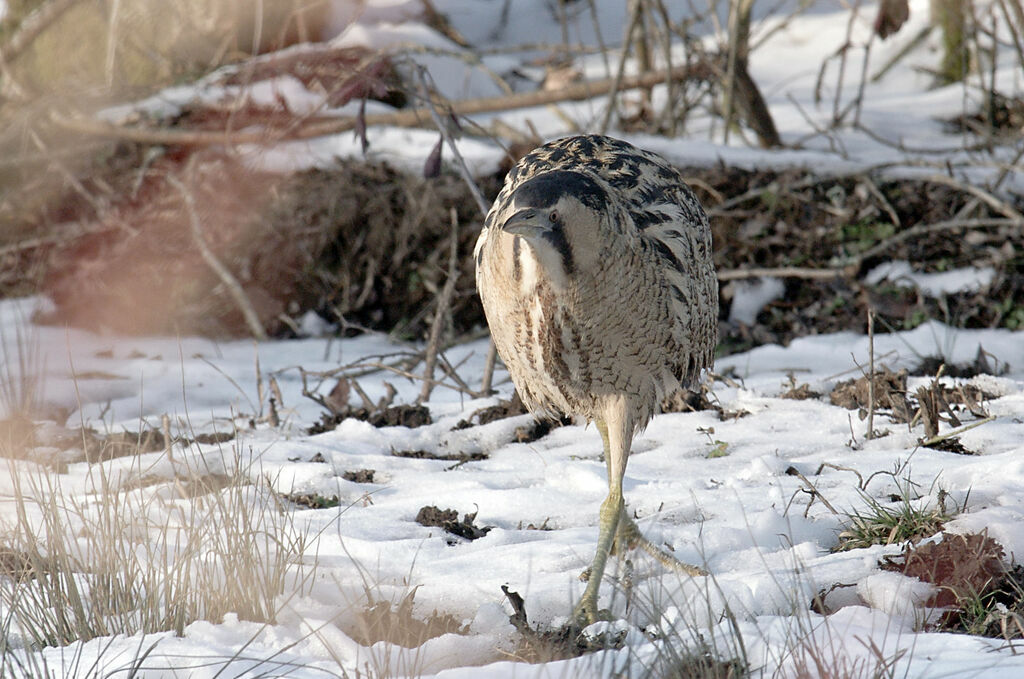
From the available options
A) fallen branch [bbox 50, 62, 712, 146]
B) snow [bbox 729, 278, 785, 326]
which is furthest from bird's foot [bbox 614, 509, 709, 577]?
fallen branch [bbox 50, 62, 712, 146]

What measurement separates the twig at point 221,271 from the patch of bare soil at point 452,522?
3.06m

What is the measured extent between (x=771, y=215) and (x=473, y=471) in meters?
3.01

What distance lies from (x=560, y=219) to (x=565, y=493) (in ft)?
4.64

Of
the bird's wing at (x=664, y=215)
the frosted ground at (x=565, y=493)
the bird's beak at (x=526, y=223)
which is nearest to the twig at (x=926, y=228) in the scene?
the frosted ground at (x=565, y=493)

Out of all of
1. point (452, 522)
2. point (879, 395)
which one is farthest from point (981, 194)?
point (452, 522)

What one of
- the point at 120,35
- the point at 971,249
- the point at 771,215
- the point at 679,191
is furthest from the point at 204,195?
the point at 971,249

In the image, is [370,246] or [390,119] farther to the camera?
[390,119]

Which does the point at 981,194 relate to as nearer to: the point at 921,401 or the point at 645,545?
the point at 921,401

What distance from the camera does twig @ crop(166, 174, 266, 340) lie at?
21.0ft

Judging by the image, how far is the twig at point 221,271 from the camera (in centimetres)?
640

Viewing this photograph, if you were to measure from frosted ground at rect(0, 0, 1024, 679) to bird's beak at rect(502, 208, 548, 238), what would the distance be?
90 cm

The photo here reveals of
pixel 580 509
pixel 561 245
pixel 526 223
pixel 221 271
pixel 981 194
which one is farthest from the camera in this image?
pixel 221 271

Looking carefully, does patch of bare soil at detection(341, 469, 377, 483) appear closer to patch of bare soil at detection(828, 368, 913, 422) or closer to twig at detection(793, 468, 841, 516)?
twig at detection(793, 468, 841, 516)

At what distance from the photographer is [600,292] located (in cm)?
312
